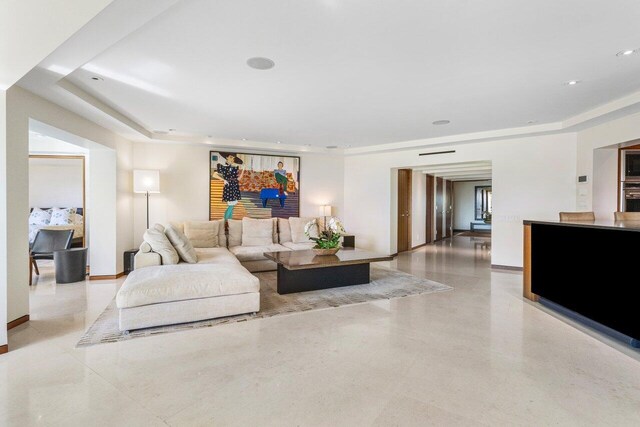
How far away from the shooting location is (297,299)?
4.13 metres

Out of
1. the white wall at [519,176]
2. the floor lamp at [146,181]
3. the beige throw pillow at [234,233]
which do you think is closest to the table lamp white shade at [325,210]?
the white wall at [519,176]

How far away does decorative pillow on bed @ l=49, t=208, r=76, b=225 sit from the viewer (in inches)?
271

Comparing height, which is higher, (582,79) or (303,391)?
(582,79)

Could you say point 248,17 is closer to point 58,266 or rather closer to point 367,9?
point 367,9

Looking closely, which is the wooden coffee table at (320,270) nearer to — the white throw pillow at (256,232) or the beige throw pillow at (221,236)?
the white throw pillow at (256,232)

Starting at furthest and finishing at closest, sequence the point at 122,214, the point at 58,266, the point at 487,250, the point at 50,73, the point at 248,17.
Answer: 1. the point at 487,250
2. the point at 122,214
3. the point at 58,266
4. the point at 50,73
5. the point at 248,17

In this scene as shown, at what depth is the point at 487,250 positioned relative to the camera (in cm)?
866

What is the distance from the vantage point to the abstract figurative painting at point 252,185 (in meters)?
6.64

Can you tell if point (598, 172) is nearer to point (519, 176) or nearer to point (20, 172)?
point (519, 176)

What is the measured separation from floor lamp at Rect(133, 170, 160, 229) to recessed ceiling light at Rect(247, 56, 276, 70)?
11.6 feet

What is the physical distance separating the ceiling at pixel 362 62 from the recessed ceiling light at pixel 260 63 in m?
0.07

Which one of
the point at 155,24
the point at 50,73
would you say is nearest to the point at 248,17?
the point at 155,24

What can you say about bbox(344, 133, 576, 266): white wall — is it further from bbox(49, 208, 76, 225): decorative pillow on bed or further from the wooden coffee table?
bbox(49, 208, 76, 225): decorative pillow on bed

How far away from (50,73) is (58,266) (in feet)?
11.0
